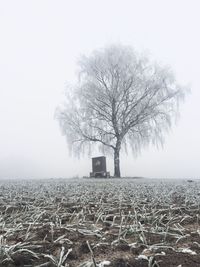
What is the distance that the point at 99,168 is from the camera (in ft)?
82.4

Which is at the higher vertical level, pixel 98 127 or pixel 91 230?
pixel 98 127

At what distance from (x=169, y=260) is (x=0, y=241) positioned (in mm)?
1032

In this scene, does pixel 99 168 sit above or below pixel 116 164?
below

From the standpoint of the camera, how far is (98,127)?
28.2 metres

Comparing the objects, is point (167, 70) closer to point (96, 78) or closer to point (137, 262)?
point (96, 78)

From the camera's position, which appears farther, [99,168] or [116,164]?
[116,164]

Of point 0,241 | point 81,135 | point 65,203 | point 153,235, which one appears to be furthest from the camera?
point 81,135

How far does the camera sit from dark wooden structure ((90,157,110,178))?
80.7 feet

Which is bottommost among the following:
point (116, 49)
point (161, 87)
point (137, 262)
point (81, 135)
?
point (137, 262)

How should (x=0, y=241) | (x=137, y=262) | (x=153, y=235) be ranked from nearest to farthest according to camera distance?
(x=137, y=262) → (x=0, y=241) → (x=153, y=235)

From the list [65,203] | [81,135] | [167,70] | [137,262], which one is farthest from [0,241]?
[167,70]

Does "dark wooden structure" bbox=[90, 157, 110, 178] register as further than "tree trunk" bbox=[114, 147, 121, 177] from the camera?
No

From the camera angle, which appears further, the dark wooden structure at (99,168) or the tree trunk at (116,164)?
the tree trunk at (116,164)

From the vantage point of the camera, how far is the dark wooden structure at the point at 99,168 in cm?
2461
